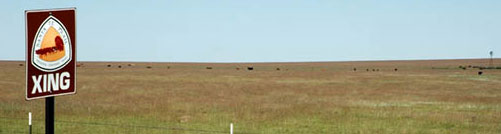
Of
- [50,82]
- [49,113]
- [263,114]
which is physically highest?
[50,82]

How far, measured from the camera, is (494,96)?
48.8 metres

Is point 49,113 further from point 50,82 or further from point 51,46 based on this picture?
point 51,46

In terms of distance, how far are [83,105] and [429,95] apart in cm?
3037

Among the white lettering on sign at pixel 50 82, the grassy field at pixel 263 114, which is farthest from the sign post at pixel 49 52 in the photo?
the grassy field at pixel 263 114

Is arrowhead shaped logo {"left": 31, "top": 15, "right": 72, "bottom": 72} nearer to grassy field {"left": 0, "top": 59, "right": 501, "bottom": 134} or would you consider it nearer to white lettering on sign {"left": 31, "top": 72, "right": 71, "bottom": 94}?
white lettering on sign {"left": 31, "top": 72, "right": 71, "bottom": 94}

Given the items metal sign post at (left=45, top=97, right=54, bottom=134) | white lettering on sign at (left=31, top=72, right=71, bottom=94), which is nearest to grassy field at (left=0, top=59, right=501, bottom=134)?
metal sign post at (left=45, top=97, right=54, bottom=134)

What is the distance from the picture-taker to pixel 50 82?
27.9ft

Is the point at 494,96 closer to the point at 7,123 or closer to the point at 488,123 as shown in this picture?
the point at 488,123

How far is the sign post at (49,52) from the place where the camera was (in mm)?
8216

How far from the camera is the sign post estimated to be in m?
8.22

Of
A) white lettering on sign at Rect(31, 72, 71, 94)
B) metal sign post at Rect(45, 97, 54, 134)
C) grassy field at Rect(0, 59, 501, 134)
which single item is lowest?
grassy field at Rect(0, 59, 501, 134)

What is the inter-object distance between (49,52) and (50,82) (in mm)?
462

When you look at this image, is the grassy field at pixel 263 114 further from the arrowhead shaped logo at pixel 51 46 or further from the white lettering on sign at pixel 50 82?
the arrowhead shaped logo at pixel 51 46

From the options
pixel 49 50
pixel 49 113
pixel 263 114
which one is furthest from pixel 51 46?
pixel 263 114
